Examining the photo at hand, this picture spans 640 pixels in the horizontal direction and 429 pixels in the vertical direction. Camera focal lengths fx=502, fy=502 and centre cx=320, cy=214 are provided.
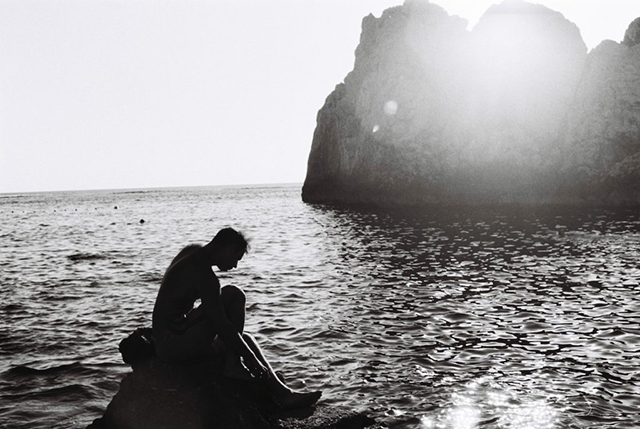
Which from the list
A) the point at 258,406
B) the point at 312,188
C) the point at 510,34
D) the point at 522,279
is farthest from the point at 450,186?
the point at 258,406

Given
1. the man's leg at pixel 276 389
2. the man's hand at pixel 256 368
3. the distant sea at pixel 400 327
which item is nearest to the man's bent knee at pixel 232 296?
the man's leg at pixel 276 389

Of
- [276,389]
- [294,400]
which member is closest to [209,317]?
[276,389]

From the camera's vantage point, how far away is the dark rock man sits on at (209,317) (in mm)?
6199

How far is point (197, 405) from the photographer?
6375mm

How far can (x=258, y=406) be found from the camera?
22.2 ft

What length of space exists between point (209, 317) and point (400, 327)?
7.45 m

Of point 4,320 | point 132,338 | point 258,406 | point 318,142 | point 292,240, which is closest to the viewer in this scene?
point 258,406

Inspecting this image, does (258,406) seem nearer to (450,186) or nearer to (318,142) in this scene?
(450,186)

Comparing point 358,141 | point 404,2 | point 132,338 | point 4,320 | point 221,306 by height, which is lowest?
point 4,320

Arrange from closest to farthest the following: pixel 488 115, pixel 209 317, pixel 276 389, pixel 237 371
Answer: pixel 209 317, pixel 237 371, pixel 276 389, pixel 488 115

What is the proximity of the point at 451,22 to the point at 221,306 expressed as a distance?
69132 mm

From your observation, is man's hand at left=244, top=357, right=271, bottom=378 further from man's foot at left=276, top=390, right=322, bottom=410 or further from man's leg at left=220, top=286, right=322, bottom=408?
man's foot at left=276, top=390, right=322, bottom=410

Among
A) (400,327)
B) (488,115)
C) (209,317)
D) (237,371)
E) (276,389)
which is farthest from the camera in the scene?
(488,115)

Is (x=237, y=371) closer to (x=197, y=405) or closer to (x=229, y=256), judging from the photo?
(x=197, y=405)
